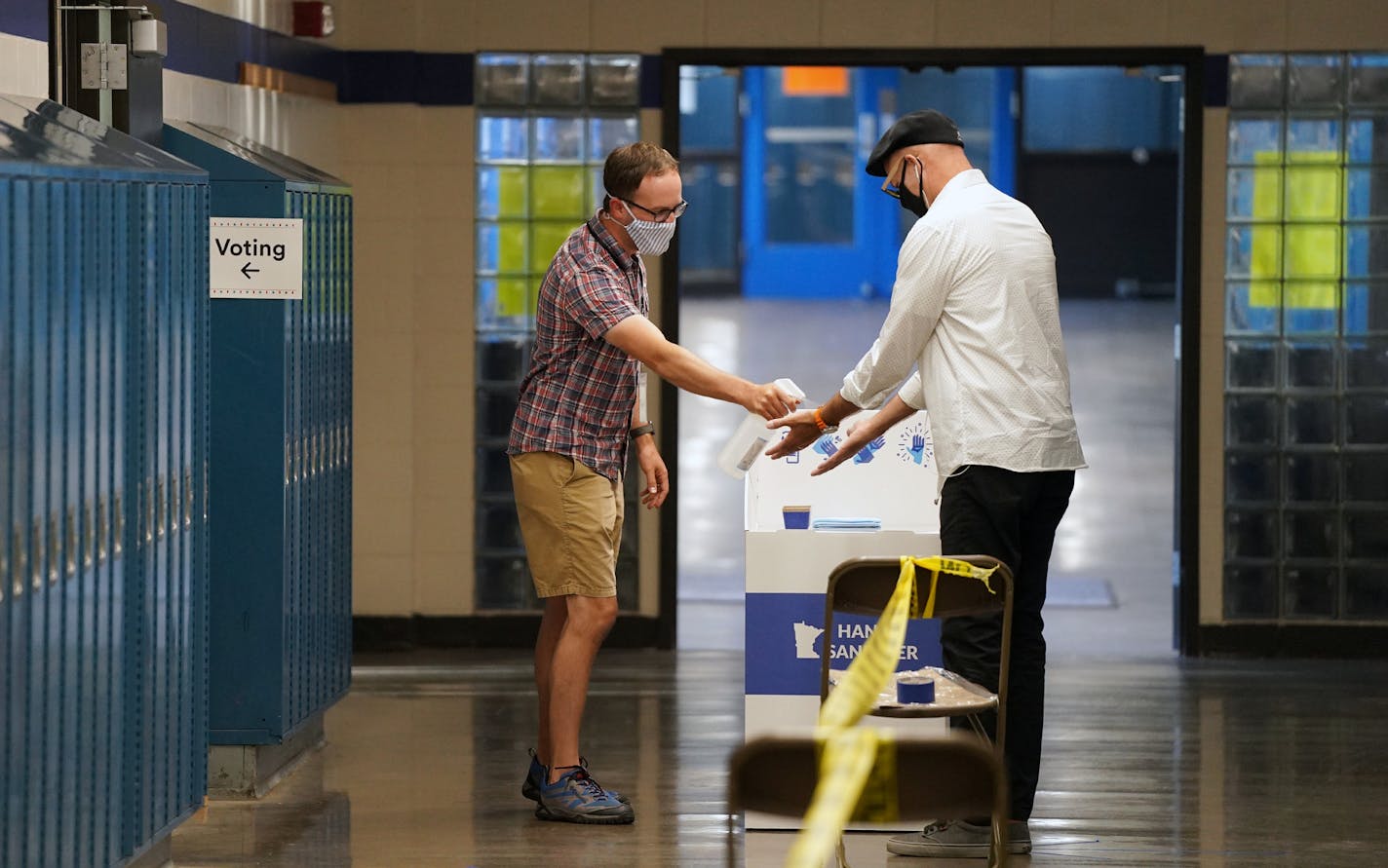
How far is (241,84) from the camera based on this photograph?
583 centimetres

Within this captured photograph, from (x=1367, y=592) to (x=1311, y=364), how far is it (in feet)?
2.98

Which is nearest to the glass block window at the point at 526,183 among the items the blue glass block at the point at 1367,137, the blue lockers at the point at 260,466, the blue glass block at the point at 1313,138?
the blue lockers at the point at 260,466

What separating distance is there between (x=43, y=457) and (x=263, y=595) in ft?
5.73

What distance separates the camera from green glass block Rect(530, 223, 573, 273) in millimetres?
7215

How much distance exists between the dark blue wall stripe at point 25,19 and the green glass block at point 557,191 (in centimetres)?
298

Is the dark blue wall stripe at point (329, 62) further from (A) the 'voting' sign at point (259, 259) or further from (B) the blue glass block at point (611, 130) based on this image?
(A) the 'voting' sign at point (259, 259)

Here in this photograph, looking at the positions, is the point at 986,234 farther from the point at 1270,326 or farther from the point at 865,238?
the point at 865,238

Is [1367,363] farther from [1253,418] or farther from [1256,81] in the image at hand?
[1256,81]

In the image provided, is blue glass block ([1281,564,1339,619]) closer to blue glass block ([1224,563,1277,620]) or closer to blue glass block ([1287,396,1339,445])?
blue glass block ([1224,563,1277,620])

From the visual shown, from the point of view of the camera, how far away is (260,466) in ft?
16.2

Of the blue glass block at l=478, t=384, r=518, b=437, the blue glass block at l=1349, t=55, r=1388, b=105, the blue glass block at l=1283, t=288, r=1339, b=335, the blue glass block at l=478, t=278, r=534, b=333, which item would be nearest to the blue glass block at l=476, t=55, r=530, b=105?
the blue glass block at l=478, t=278, r=534, b=333

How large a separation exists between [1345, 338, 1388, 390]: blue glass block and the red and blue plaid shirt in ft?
11.6

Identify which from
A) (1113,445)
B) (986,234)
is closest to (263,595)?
(986,234)

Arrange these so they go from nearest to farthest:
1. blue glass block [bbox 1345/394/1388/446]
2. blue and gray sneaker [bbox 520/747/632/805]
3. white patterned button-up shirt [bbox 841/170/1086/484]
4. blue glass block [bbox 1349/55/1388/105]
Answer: white patterned button-up shirt [bbox 841/170/1086/484] < blue and gray sneaker [bbox 520/747/632/805] < blue glass block [bbox 1349/55/1388/105] < blue glass block [bbox 1345/394/1388/446]
